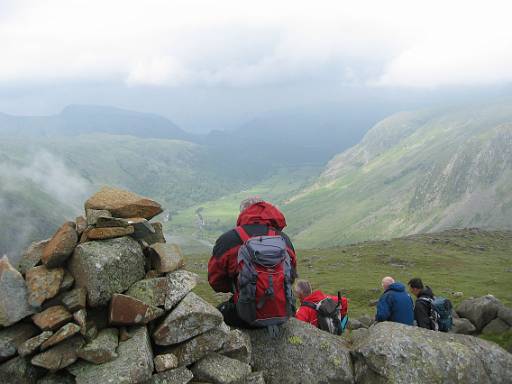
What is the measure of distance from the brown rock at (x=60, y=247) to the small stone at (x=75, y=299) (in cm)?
119

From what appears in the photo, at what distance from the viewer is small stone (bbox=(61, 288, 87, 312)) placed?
43.8ft

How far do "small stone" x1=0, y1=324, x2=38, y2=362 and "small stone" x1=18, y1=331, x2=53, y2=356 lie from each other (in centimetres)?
40

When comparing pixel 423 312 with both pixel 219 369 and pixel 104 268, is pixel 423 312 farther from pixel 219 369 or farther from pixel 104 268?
pixel 104 268

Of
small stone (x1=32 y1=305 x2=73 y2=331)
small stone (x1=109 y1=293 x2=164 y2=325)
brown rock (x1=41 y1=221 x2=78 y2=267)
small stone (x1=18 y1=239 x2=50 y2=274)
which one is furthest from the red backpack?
small stone (x1=18 y1=239 x2=50 y2=274)

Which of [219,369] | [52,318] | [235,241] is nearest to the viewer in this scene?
[52,318]

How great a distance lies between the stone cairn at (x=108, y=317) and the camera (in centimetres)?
1272

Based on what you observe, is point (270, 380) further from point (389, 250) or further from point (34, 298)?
point (389, 250)

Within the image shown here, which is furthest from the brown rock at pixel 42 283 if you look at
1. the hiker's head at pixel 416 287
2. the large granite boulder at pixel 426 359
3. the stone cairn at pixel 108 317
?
the hiker's head at pixel 416 287

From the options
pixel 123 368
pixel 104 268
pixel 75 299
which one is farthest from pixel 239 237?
pixel 75 299

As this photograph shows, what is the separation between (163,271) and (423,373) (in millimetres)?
9243

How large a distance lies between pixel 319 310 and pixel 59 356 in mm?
10191

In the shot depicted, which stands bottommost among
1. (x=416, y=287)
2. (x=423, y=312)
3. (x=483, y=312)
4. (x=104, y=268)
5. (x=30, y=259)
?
(x=483, y=312)

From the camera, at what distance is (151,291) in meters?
14.5

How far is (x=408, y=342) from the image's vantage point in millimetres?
15633
